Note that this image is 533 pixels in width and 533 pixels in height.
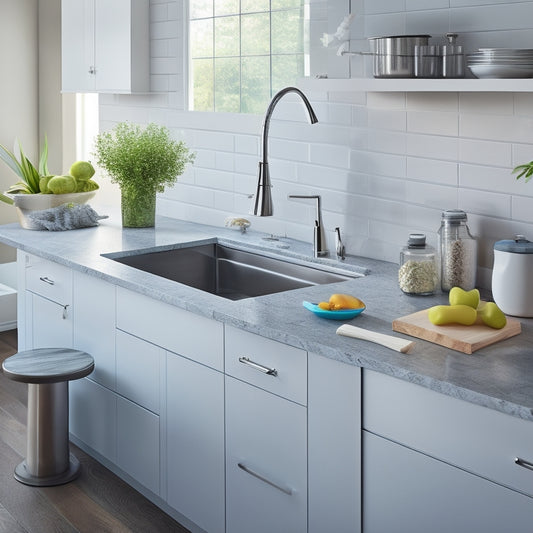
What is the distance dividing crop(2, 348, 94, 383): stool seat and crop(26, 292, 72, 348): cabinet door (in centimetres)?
16

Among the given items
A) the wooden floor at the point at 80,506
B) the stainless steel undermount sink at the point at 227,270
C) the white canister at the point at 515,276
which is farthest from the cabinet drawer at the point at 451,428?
the wooden floor at the point at 80,506

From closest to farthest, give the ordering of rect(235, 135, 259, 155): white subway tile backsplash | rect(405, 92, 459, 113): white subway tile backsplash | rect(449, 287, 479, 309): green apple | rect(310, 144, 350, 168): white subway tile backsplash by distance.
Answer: rect(449, 287, 479, 309): green apple < rect(405, 92, 459, 113): white subway tile backsplash < rect(310, 144, 350, 168): white subway tile backsplash < rect(235, 135, 259, 155): white subway tile backsplash

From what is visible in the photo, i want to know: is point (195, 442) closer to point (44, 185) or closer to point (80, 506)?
point (80, 506)

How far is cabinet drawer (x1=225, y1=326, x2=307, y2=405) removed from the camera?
2355 mm

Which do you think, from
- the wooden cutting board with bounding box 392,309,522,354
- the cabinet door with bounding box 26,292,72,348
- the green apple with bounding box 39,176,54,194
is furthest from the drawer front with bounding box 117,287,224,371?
the green apple with bounding box 39,176,54,194

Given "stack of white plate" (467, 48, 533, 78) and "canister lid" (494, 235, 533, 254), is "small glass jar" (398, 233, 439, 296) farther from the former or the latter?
"stack of white plate" (467, 48, 533, 78)

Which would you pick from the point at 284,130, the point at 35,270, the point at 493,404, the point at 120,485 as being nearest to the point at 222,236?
the point at 284,130

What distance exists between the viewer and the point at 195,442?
9.34 ft

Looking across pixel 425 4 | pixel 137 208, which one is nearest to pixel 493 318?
pixel 425 4

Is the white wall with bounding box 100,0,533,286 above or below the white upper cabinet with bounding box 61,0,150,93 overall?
below

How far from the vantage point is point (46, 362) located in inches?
131

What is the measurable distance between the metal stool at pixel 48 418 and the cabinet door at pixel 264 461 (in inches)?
34.2

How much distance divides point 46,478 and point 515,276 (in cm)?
203

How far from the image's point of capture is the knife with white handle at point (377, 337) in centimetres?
215
